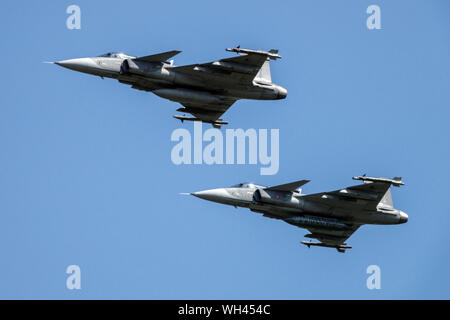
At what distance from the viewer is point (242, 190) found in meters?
66.2

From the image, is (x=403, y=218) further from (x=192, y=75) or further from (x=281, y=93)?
(x=192, y=75)

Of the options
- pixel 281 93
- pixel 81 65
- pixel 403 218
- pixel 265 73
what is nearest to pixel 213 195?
pixel 281 93

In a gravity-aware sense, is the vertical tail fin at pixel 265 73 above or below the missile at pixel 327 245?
above

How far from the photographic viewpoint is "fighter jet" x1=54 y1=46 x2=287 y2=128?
65.6 metres

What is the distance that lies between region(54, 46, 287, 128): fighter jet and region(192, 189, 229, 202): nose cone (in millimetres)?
5781

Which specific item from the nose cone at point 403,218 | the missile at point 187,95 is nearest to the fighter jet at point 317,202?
the nose cone at point 403,218

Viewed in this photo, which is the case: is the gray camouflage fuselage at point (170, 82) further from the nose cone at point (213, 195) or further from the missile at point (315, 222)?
the missile at point (315, 222)

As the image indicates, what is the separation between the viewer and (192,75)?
67.1 metres

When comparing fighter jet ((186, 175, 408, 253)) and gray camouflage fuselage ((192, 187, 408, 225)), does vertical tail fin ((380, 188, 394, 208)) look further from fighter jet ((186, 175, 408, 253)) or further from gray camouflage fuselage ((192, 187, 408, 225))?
gray camouflage fuselage ((192, 187, 408, 225))

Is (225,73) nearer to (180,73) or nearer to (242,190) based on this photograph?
(180,73)

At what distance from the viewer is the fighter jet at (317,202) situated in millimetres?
65750

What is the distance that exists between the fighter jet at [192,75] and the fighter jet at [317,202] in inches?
237

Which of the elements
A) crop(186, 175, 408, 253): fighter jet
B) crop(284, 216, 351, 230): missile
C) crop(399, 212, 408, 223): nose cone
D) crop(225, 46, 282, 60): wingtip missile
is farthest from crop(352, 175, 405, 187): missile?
crop(225, 46, 282, 60): wingtip missile

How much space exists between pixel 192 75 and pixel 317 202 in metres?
10.6
